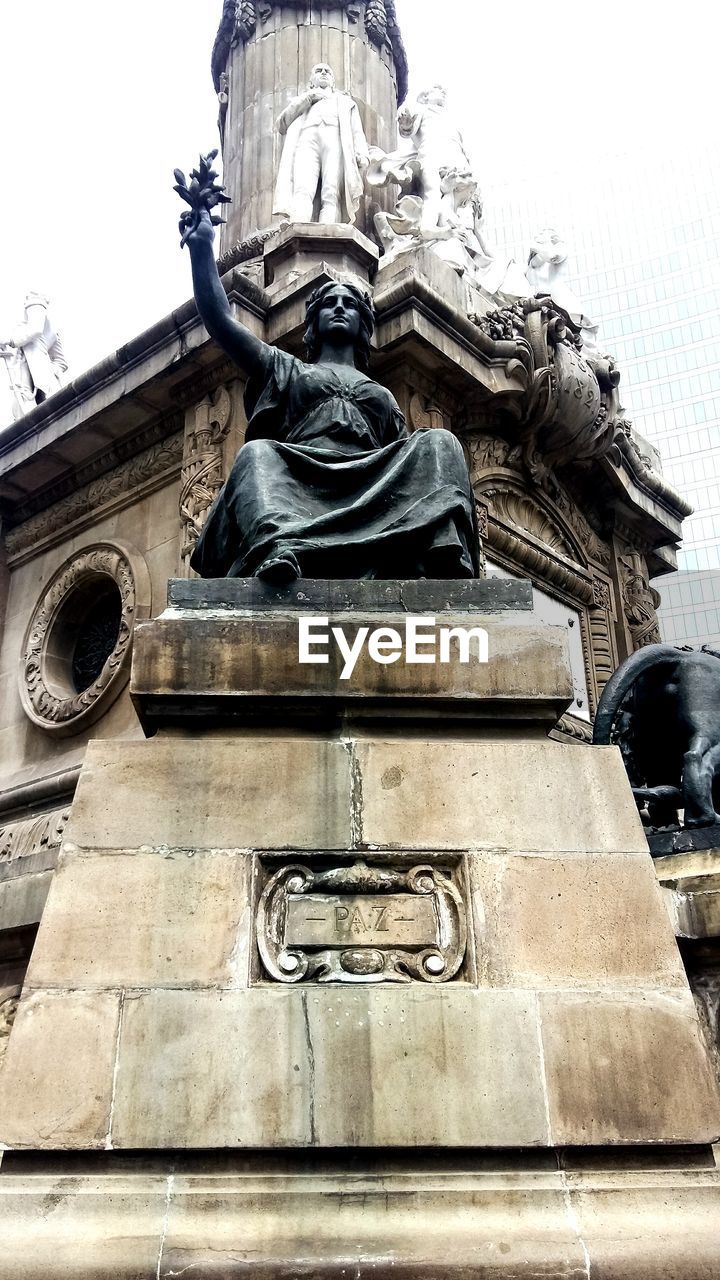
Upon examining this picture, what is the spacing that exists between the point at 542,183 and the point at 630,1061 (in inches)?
2963

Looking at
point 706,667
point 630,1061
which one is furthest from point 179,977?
point 706,667

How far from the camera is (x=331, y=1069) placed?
362 centimetres

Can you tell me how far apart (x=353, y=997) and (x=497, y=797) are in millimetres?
978

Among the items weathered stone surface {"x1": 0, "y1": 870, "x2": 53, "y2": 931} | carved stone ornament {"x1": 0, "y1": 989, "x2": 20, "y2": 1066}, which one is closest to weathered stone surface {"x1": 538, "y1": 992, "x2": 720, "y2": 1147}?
weathered stone surface {"x1": 0, "y1": 870, "x2": 53, "y2": 931}

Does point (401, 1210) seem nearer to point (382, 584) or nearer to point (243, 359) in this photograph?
point (382, 584)

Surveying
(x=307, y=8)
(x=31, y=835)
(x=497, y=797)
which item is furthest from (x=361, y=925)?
(x=307, y=8)

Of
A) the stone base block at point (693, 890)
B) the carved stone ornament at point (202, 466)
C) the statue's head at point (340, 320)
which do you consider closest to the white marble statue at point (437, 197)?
the carved stone ornament at point (202, 466)

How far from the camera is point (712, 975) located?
5.61 meters

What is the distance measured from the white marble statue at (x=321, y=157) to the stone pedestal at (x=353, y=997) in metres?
9.50

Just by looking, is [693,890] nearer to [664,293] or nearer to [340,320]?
[340,320]

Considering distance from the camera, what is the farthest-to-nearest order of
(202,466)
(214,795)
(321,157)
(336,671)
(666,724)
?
(321,157) < (202,466) < (666,724) < (336,671) < (214,795)

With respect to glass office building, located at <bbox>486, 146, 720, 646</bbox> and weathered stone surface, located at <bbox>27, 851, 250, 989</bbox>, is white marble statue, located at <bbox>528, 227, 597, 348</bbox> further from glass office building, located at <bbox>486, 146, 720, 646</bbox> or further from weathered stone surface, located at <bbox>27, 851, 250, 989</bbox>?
glass office building, located at <bbox>486, 146, 720, 646</bbox>

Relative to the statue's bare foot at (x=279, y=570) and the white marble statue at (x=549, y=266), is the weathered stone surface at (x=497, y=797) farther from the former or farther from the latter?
the white marble statue at (x=549, y=266)

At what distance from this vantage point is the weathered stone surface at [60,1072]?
3480 mm
